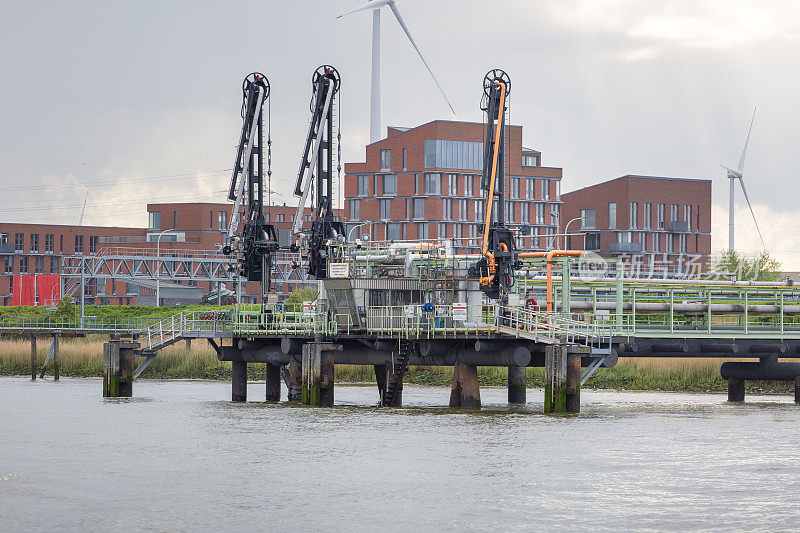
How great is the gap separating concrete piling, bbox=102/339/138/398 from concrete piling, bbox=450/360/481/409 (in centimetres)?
1688

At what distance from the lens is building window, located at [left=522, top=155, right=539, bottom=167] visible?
17275 cm

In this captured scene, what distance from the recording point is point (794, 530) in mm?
32844

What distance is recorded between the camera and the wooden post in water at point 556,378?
2147 inches

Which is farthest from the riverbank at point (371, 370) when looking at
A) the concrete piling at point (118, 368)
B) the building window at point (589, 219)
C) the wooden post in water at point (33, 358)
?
the building window at point (589, 219)

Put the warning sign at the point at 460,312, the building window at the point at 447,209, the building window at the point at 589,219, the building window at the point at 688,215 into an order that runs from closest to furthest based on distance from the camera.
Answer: the warning sign at the point at 460,312, the building window at the point at 447,209, the building window at the point at 688,215, the building window at the point at 589,219

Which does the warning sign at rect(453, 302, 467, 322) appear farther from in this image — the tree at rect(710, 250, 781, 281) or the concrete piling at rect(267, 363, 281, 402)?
the tree at rect(710, 250, 781, 281)

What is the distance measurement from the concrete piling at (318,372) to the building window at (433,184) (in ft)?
317

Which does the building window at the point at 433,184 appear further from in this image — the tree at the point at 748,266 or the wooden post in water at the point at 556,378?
the wooden post in water at the point at 556,378

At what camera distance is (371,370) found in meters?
91.6

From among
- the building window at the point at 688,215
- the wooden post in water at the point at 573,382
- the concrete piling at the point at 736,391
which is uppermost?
the building window at the point at 688,215

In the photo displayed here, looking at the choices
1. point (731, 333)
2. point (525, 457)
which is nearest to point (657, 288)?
point (731, 333)

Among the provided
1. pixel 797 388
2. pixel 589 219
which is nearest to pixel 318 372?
pixel 797 388

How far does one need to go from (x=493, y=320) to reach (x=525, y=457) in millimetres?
18594

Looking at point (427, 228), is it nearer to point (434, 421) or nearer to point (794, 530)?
point (434, 421)
